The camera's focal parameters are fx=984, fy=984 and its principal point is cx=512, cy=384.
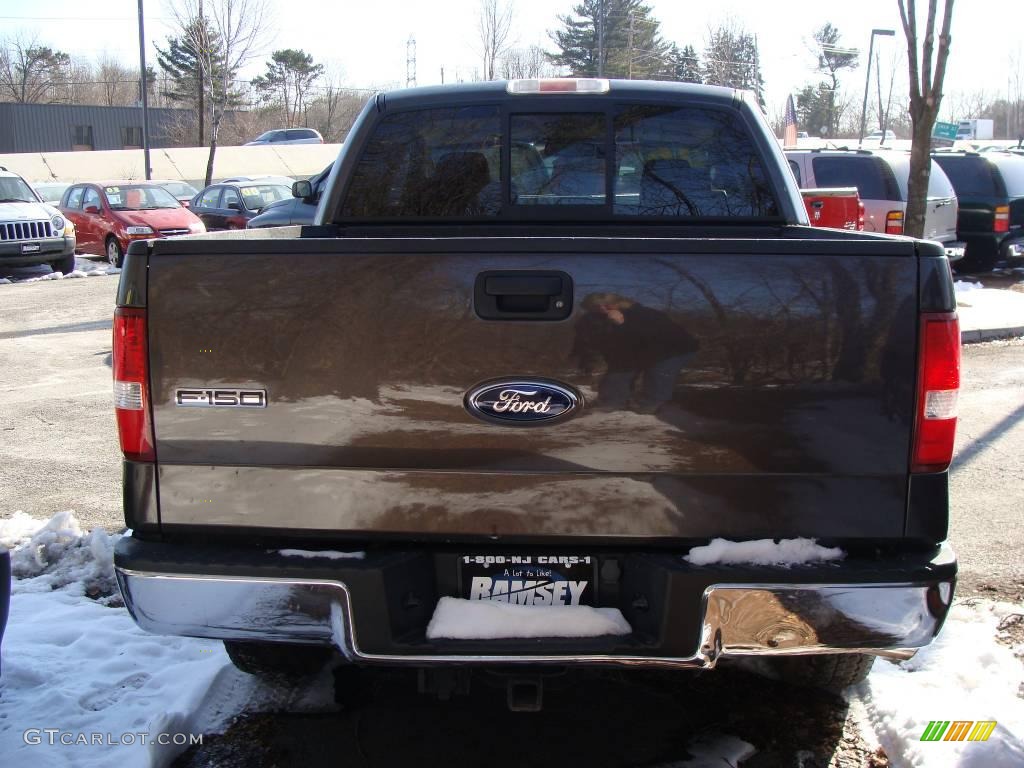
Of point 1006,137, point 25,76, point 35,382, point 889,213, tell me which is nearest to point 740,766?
point 35,382

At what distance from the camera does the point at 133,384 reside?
2.59m

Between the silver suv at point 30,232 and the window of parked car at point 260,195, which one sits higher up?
the window of parked car at point 260,195

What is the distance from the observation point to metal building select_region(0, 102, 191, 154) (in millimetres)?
49500

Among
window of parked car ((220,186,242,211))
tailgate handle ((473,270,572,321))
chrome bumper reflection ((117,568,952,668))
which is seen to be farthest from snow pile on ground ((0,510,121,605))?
window of parked car ((220,186,242,211))

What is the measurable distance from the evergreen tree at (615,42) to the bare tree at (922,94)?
37.4 metres

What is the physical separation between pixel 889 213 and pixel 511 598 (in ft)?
41.2

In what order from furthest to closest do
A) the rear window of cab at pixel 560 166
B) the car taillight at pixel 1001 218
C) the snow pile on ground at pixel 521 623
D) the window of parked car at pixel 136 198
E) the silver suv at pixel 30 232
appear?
the window of parked car at pixel 136 198, the silver suv at pixel 30 232, the car taillight at pixel 1001 218, the rear window of cab at pixel 560 166, the snow pile on ground at pixel 521 623

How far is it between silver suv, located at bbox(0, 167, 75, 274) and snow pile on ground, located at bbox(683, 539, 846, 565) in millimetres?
16525

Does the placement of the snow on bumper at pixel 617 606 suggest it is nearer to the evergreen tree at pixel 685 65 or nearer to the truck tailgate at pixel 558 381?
the truck tailgate at pixel 558 381

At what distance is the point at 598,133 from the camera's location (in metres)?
4.24

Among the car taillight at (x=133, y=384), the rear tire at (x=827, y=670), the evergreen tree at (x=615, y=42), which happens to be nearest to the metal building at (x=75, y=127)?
the evergreen tree at (x=615, y=42)

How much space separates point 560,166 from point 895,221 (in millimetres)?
10772

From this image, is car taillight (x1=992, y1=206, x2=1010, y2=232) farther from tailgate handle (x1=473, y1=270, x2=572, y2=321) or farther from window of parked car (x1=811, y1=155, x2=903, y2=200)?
tailgate handle (x1=473, y1=270, x2=572, y2=321)

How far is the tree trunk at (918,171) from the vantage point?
477 inches
